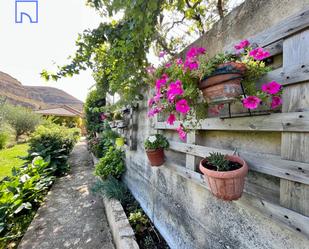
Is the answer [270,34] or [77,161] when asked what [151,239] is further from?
[77,161]

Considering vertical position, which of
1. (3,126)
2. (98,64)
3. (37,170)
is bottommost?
(37,170)

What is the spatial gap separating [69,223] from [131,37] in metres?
3.06

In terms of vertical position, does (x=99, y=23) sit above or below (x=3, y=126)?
above

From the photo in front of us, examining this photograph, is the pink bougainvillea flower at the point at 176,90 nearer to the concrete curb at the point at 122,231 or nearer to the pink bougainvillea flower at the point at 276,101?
the pink bougainvillea flower at the point at 276,101

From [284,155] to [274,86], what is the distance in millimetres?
358

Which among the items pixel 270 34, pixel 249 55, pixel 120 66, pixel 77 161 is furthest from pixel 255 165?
pixel 77 161

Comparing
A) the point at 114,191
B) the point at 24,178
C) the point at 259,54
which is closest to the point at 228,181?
the point at 259,54

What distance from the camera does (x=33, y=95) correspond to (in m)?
34.1

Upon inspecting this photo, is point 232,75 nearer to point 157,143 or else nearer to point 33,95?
point 157,143

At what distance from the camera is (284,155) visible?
2.90 feet

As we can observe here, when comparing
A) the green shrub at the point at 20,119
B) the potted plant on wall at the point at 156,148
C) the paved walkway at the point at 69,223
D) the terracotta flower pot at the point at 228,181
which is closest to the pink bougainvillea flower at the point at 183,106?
the terracotta flower pot at the point at 228,181

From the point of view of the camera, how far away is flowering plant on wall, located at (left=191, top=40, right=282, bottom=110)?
0.88m

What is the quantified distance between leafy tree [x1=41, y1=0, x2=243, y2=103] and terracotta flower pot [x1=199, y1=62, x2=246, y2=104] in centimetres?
99

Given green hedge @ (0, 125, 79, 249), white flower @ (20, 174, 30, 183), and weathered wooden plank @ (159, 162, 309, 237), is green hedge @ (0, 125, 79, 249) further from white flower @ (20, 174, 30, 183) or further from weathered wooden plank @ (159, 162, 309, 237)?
weathered wooden plank @ (159, 162, 309, 237)
